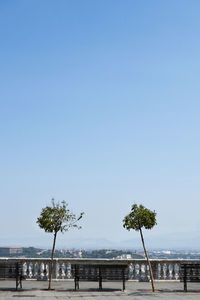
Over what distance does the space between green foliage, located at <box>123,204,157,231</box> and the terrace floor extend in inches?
115

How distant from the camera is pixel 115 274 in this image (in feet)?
65.7

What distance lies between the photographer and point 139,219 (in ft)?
68.3

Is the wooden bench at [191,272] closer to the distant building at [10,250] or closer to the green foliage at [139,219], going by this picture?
the green foliage at [139,219]

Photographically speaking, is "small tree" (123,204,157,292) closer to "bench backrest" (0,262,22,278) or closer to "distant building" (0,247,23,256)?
"bench backrest" (0,262,22,278)

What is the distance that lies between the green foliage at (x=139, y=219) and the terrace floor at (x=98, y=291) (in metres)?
2.91

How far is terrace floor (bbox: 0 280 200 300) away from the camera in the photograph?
1702 centimetres

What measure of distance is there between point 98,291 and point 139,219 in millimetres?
3907

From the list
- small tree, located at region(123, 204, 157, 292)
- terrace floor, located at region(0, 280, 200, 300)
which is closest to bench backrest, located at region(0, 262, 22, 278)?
terrace floor, located at region(0, 280, 200, 300)

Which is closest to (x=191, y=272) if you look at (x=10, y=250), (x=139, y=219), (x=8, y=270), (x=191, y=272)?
(x=191, y=272)

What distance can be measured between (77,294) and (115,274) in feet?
8.65

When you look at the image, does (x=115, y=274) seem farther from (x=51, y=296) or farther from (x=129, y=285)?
(x=51, y=296)

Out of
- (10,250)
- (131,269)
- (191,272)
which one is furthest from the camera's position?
(10,250)

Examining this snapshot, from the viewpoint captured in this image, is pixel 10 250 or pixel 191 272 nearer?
pixel 191 272

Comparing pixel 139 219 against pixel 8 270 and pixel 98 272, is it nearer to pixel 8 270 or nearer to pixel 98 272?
pixel 98 272
